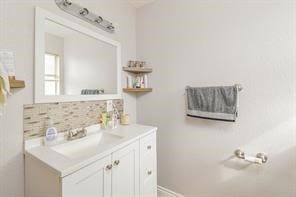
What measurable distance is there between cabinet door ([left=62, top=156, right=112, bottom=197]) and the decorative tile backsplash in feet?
1.66

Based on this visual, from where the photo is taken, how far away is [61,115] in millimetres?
1250

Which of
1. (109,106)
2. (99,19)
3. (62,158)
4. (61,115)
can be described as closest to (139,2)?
(99,19)

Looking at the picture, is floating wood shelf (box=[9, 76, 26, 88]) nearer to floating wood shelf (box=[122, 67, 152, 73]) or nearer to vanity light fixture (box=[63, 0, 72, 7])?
vanity light fixture (box=[63, 0, 72, 7])

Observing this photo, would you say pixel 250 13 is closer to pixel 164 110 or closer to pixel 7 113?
pixel 164 110

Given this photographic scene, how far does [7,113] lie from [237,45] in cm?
187

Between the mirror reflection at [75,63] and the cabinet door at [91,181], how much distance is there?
668mm

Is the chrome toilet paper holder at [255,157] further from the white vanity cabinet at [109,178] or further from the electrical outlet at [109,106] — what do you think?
the electrical outlet at [109,106]

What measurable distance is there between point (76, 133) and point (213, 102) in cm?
128

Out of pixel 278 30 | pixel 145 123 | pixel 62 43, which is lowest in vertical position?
pixel 145 123

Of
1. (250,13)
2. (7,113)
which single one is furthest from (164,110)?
(7,113)

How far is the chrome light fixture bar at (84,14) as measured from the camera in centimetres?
126

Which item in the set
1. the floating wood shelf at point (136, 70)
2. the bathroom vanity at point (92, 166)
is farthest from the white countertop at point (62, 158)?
the floating wood shelf at point (136, 70)

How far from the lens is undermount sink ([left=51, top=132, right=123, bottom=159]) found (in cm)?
115

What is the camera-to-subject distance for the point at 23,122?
103 cm
